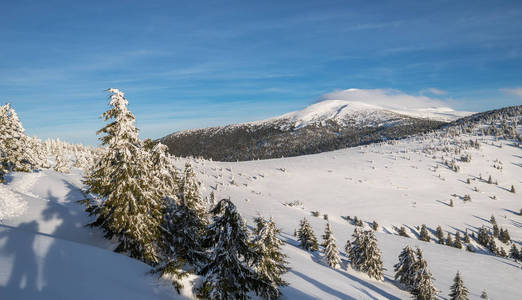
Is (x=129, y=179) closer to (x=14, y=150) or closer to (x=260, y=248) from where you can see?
(x=260, y=248)

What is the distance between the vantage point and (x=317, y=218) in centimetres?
8094

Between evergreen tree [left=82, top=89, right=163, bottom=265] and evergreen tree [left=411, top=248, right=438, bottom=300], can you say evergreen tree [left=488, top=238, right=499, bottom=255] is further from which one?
evergreen tree [left=82, top=89, right=163, bottom=265]

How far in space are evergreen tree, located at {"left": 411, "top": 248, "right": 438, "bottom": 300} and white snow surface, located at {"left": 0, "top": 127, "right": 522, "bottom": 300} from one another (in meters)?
2.57

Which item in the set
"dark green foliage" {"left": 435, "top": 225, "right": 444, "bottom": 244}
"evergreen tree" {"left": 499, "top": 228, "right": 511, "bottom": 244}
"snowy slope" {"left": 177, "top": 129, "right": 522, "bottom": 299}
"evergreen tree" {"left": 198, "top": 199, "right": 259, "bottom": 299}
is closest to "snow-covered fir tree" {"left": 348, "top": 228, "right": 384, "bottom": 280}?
"snowy slope" {"left": 177, "top": 129, "right": 522, "bottom": 299}

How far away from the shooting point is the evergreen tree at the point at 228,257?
12.1 metres

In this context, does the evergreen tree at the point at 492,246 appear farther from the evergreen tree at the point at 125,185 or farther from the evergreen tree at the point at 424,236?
the evergreen tree at the point at 125,185

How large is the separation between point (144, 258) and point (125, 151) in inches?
232

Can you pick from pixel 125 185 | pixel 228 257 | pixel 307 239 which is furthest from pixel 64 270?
pixel 307 239

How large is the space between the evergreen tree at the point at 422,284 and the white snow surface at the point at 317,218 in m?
2.57

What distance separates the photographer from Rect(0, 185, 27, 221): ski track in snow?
57.7 feet

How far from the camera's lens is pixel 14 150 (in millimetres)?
35594

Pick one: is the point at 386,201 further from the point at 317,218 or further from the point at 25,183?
the point at 25,183

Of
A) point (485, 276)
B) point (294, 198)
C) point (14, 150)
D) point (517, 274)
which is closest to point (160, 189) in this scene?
point (14, 150)

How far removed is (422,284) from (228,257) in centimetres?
3429
